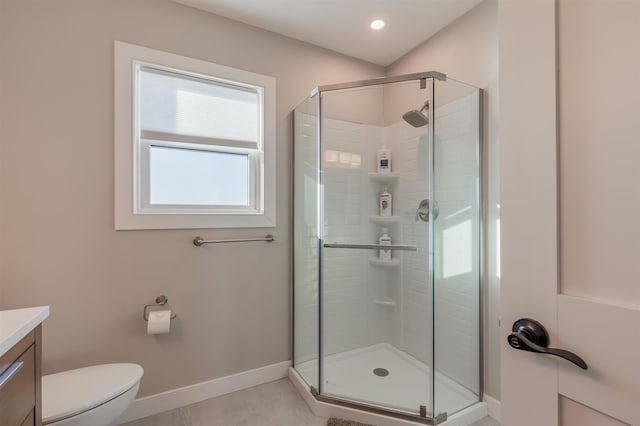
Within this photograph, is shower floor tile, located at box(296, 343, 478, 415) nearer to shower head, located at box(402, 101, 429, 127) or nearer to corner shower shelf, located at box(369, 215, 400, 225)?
corner shower shelf, located at box(369, 215, 400, 225)

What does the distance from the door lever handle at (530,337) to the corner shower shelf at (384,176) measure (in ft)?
5.07

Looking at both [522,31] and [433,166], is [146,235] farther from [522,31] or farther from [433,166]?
[522,31]

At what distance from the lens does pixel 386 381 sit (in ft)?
6.38

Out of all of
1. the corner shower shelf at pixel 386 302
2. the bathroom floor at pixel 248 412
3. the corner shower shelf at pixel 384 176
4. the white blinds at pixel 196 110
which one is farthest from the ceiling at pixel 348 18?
the bathroom floor at pixel 248 412

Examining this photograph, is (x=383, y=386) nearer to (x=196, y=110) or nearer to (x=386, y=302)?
(x=386, y=302)

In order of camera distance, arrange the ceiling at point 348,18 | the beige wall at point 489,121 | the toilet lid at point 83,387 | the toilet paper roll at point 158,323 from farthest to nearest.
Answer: the ceiling at point 348,18
the beige wall at point 489,121
the toilet paper roll at point 158,323
the toilet lid at point 83,387

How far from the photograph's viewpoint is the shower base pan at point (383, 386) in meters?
1.69

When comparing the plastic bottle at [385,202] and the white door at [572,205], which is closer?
the white door at [572,205]

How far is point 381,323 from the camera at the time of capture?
221 centimetres

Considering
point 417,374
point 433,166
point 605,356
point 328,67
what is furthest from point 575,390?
point 328,67

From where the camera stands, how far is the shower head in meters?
1.85

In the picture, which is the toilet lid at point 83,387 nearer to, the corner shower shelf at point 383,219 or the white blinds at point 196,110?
the white blinds at point 196,110

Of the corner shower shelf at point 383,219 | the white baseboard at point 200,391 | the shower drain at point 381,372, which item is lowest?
the white baseboard at point 200,391

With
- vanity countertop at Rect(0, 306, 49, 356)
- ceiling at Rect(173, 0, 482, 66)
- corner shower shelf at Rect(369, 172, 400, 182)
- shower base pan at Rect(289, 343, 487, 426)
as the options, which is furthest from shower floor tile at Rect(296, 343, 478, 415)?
ceiling at Rect(173, 0, 482, 66)
